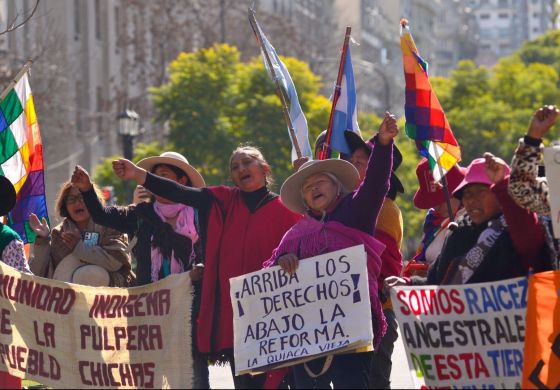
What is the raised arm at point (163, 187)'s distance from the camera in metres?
8.45

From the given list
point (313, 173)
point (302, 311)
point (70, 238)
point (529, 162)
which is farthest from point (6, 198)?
point (529, 162)

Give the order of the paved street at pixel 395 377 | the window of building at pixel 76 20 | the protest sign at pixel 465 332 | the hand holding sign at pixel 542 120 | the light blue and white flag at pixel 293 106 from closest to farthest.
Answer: the hand holding sign at pixel 542 120
the protest sign at pixel 465 332
the light blue and white flag at pixel 293 106
the paved street at pixel 395 377
the window of building at pixel 76 20

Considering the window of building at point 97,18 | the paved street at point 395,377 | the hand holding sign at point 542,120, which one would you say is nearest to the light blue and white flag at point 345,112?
the paved street at point 395,377

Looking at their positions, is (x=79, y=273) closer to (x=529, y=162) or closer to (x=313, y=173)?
(x=313, y=173)

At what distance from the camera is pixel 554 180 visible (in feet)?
23.9

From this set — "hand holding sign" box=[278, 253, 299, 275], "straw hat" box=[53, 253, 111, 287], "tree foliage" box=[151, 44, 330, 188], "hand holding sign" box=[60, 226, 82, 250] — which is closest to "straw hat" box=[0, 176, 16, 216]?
"hand holding sign" box=[60, 226, 82, 250]

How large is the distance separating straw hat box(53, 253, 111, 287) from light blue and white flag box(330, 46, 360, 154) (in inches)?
65.4

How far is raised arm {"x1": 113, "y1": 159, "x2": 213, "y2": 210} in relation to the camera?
8.45m

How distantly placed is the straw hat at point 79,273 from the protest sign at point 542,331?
3384mm

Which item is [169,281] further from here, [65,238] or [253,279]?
[65,238]

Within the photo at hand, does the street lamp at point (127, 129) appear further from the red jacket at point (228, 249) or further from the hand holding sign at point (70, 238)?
the red jacket at point (228, 249)

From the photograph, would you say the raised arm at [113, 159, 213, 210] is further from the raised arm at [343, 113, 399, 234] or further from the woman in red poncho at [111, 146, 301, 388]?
the raised arm at [343, 113, 399, 234]

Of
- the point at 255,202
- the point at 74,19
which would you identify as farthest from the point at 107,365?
the point at 74,19

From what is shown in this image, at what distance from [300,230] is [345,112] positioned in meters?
2.68
